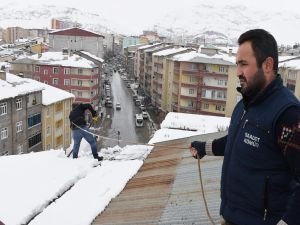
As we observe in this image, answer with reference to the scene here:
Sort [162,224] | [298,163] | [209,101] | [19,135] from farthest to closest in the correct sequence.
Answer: [209,101], [19,135], [162,224], [298,163]

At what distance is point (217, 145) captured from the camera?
3480 millimetres

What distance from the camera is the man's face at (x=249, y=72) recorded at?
261 centimetres

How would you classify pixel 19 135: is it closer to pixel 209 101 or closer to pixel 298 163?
pixel 209 101

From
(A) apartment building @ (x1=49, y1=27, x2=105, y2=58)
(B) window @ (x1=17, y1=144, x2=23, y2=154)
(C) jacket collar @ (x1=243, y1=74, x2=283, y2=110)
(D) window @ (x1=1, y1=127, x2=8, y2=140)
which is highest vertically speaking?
(A) apartment building @ (x1=49, y1=27, x2=105, y2=58)

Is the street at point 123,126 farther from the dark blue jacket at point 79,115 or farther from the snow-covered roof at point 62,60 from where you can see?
the dark blue jacket at point 79,115

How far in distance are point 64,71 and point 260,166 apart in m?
48.4

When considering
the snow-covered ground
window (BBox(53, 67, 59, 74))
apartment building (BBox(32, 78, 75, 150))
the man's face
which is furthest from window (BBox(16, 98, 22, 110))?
the man's face

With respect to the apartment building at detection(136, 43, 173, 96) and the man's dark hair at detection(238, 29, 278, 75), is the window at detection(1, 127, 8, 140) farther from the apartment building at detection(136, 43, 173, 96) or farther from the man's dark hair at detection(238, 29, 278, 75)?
the apartment building at detection(136, 43, 173, 96)

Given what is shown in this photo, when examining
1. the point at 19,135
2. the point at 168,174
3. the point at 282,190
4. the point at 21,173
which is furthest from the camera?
the point at 19,135

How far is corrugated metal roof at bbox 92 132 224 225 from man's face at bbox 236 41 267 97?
94.4 inches

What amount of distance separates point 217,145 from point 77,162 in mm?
6851

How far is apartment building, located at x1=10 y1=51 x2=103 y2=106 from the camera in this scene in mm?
49531

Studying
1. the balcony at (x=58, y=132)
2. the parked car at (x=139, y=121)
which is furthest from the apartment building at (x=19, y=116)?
the parked car at (x=139, y=121)

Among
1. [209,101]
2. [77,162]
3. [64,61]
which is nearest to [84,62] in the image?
[64,61]
